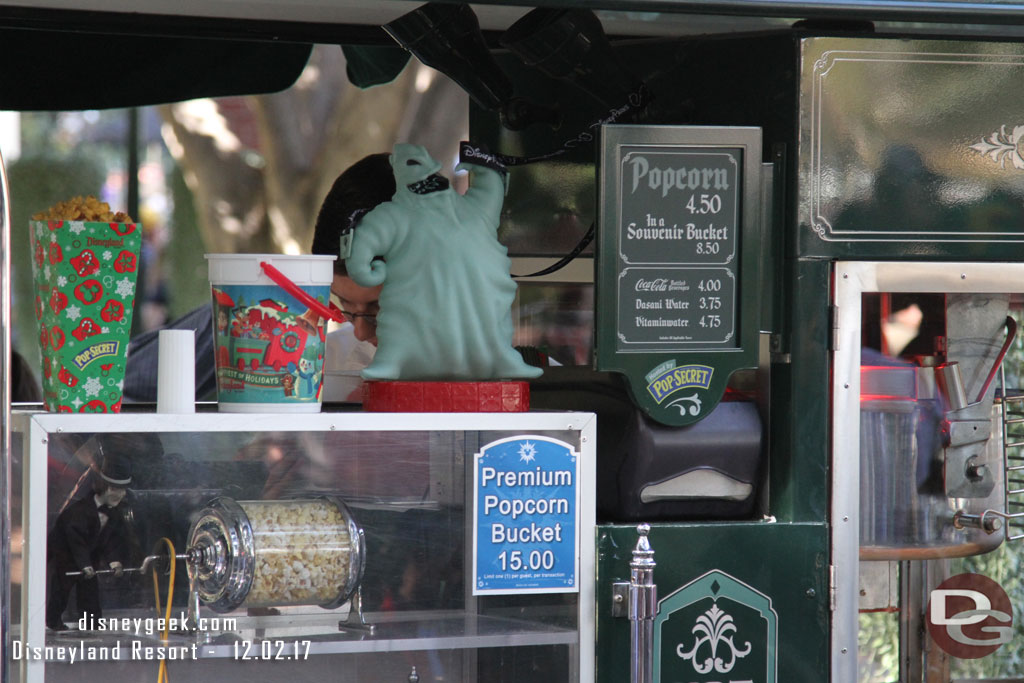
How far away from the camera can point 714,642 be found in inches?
95.6

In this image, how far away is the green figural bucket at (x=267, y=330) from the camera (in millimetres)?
2186

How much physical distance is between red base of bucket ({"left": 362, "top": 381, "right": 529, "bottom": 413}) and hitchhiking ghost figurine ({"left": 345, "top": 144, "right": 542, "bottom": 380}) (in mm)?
37

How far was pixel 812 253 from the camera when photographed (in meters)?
2.46

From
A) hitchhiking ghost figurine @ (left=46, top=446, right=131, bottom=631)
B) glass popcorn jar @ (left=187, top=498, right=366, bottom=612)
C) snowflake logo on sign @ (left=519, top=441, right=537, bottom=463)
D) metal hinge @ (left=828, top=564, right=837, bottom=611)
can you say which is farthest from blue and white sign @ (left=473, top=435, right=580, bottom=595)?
hitchhiking ghost figurine @ (left=46, top=446, right=131, bottom=631)

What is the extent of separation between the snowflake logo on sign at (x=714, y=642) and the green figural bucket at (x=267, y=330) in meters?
0.83

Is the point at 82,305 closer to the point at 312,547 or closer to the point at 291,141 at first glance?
the point at 312,547

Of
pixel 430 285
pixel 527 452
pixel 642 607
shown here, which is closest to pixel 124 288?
pixel 430 285

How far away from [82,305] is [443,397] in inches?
24.7

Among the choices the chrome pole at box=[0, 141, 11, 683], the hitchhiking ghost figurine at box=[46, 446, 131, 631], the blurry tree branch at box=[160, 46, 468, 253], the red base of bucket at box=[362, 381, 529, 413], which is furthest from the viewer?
the blurry tree branch at box=[160, 46, 468, 253]

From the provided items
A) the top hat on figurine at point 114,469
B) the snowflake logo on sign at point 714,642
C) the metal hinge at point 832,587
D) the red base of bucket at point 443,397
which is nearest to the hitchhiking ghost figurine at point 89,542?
the top hat on figurine at point 114,469

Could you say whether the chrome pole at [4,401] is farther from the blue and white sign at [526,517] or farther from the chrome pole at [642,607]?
the chrome pole at [642,607]

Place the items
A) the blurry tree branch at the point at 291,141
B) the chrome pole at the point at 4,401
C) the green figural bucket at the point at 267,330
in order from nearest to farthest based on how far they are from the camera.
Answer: the chrome pole at the point at 4,401
the green figural bucket at the point at 267,330
the blurry tree branch at the point at 291,141

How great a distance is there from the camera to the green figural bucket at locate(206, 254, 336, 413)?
2186 millimetres

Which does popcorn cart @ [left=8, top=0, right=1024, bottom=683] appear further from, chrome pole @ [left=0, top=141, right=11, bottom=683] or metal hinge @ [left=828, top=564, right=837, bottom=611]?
chrome pole @ [left=0, top=141, right=11, bottom=683]
